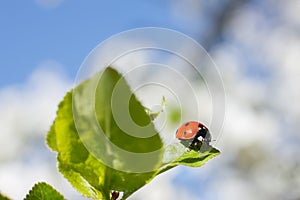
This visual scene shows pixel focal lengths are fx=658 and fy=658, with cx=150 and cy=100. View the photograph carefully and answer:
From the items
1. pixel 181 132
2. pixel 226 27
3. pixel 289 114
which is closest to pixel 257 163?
pixel 289 114

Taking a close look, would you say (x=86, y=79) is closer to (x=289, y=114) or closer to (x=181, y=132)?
(x=181, y=132)

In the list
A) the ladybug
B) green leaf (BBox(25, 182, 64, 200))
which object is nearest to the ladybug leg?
the ladybug

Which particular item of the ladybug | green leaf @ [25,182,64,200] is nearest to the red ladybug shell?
the ladybug

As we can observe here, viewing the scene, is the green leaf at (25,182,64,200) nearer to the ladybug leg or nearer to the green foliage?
the green foliage

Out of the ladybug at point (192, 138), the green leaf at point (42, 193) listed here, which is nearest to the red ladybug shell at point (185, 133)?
the ladybug at point (192, 138)

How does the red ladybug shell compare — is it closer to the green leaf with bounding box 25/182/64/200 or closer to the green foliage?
the green foliage

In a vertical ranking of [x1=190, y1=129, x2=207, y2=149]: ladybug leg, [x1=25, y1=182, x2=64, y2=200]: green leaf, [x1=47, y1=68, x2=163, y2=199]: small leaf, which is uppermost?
[x1=190, y1=129, x2=207, y2=149]: ladybug leg

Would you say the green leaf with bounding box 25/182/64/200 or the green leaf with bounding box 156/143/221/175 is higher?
the green leaf with bounding box 156/143/221/175
